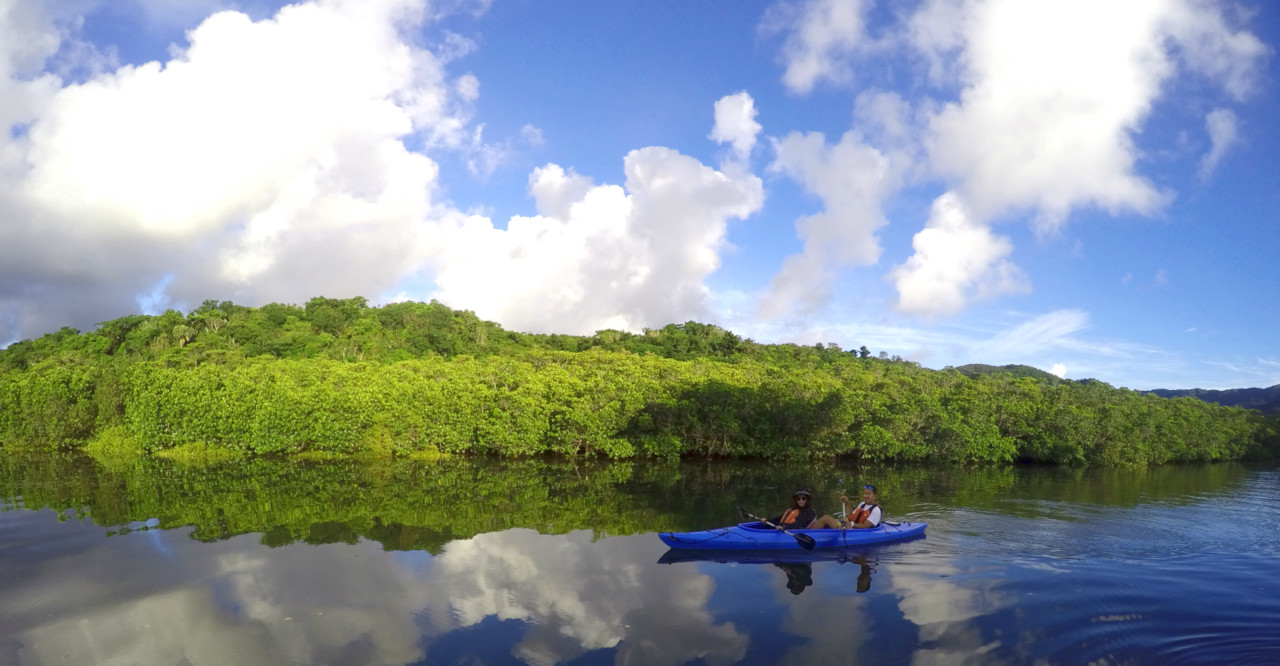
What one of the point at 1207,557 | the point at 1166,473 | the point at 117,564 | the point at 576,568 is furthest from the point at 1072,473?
the point at 117,564

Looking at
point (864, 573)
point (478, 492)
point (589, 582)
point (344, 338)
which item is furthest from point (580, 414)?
point (344, 338)

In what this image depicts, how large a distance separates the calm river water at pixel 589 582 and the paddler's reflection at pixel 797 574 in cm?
10

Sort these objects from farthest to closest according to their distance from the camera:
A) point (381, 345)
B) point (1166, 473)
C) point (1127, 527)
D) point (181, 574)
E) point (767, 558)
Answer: point (381, 345) → point (1166, 473) → point (1127, 527) → point (767, 558) → point (181, 574)

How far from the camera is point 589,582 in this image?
43.8 ft

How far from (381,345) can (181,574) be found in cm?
4779

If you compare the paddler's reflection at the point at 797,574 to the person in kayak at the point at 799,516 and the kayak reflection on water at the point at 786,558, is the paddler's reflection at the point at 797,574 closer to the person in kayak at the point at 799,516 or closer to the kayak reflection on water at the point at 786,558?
the kayak reflection on water at the point at 786,558

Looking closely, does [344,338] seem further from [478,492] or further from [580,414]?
[478,492]

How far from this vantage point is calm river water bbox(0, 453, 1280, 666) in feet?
A: 33.5

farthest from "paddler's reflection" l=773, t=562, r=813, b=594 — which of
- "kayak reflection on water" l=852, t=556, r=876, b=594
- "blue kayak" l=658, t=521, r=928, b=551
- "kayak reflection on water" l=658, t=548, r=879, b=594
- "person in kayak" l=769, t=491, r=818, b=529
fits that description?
"person in kayak" l=769, t=491, r=818, b=529

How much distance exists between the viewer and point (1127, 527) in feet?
62.8

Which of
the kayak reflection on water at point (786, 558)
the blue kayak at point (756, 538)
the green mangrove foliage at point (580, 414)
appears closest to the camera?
the kayak reflection on water at point (786, 558)

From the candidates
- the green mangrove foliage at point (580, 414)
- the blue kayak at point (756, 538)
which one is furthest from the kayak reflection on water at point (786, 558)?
the green mangrove foliage at point (580, 414)

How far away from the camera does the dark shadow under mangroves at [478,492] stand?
18859mm

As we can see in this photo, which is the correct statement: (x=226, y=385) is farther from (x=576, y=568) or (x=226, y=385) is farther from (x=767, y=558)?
(x=767, y=558)
